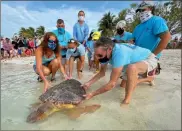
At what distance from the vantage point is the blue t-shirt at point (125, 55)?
8.21 ft

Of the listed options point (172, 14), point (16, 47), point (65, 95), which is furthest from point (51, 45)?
point (172, 14)

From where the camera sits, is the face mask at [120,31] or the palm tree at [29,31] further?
the palm tree at [29,31]

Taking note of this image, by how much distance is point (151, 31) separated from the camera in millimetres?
3363

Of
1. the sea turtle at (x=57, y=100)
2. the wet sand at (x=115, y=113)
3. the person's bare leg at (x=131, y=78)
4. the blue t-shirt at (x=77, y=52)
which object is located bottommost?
the wet sand at (x=115, y=113)

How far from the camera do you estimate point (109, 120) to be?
2334 mm

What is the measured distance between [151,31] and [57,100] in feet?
6.05

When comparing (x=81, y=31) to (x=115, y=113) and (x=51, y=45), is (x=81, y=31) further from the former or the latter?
(x=115, y=113)

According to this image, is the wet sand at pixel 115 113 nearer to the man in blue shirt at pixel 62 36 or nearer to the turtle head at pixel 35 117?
the turtle head at pixel 35 117

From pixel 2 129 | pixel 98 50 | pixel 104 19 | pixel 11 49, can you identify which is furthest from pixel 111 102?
pixel 104 19

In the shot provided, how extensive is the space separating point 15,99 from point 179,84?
271 cm

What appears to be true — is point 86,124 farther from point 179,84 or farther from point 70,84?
point 179,84

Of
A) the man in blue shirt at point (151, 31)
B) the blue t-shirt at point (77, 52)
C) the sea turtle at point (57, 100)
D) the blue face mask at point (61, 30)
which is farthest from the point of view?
the blue face mask at point (61, 30)

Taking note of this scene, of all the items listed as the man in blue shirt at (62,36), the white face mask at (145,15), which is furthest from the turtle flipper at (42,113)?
the man in blue shirt at (62,36)

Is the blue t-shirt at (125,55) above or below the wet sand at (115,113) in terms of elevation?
above
